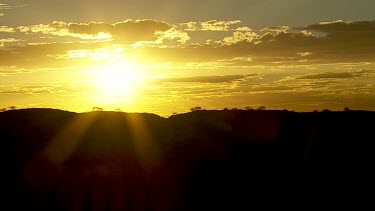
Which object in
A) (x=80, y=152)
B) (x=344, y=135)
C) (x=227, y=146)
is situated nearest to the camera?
(x=80, y=152)

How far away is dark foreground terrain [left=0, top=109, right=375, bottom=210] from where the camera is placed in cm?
4659

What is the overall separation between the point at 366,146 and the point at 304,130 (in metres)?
7.67

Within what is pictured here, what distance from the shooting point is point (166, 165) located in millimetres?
51406

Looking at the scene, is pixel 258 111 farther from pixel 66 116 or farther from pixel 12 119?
pixel 12 119

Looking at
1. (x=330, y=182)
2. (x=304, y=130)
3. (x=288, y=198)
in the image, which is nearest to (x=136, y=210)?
(x=288, y=198)

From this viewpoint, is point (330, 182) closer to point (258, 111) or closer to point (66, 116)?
point (258, 111)

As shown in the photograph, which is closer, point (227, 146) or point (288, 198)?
point (288, 198)

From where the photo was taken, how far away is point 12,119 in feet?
174

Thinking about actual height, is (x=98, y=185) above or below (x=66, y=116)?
below

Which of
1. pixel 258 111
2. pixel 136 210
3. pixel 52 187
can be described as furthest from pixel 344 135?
pixel 52 187

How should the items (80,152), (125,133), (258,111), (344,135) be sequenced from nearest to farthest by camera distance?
(80,152), (125,133), (344,135), (258,111)

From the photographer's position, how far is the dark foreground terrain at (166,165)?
1834 inches

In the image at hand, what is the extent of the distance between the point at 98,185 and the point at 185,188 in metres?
7.32

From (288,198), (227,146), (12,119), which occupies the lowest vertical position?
(288,198)
